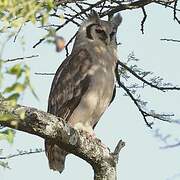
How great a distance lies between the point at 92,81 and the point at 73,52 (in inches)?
26.1

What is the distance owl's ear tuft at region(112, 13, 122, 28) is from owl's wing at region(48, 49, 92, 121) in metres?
0.66

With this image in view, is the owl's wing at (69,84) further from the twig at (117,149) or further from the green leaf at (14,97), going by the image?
the green leaf at (14,97)

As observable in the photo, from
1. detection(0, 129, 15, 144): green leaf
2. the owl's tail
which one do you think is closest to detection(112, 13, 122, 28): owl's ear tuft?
the owl's tail

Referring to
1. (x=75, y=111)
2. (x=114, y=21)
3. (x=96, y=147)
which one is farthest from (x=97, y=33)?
(x=96, y=147)

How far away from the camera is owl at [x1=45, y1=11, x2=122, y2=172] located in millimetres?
6355

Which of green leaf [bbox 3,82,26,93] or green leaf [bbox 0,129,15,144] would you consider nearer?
green leaf [bbox 3,82,26,93]

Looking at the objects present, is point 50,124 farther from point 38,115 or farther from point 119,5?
point 119,5

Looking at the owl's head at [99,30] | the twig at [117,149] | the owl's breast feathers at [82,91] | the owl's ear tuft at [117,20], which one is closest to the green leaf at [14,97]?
the twig at [117,149]

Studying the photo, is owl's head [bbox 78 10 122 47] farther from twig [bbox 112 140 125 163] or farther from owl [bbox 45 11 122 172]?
twig [bbox 112 140 125 163]

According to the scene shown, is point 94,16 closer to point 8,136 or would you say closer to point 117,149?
point 117,149

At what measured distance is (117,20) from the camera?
7.34 m

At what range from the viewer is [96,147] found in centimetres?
419

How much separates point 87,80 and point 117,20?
120 centimetres

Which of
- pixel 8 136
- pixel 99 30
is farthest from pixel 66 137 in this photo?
pixel 99 30
